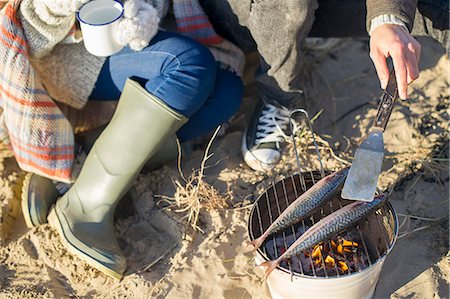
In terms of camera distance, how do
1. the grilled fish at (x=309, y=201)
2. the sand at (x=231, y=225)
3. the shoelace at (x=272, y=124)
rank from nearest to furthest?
1. the grilled fish at (x=309, y=201)
2. the sand at (x=231, y=225)
3. the shoelace at (x=272, y=124)

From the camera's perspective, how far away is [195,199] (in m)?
2.34

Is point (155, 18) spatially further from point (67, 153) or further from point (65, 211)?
point (65, 211)

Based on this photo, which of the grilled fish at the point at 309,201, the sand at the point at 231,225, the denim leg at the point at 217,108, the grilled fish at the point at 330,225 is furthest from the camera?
the denim leg at the point at 217,108

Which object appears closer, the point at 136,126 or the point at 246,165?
the point at 136,126

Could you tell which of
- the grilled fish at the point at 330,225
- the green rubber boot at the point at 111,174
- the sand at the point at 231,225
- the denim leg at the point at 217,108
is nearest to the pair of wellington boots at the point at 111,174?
the green rubber boot at the point at 111,174

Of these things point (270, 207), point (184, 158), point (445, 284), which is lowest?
point (445, 284)

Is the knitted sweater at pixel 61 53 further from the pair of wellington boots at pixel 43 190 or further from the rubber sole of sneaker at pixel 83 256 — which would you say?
the rubber sole of sneaker at pixel 83 256

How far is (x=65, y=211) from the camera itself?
2314 mm

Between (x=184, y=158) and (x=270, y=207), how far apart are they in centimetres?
59

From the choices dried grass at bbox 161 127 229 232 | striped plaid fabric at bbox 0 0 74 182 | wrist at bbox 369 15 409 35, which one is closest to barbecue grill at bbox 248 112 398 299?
dried grass at bbox 161 127 229 232

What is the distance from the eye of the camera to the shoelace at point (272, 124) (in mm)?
2594

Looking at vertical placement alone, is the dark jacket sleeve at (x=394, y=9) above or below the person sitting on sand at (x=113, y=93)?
above

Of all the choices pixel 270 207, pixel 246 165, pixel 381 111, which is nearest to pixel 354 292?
pixel 270 207

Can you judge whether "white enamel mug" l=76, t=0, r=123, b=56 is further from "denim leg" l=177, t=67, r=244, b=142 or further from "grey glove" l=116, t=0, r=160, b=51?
"denim leg" l=177, t=67, r=244, b=142
